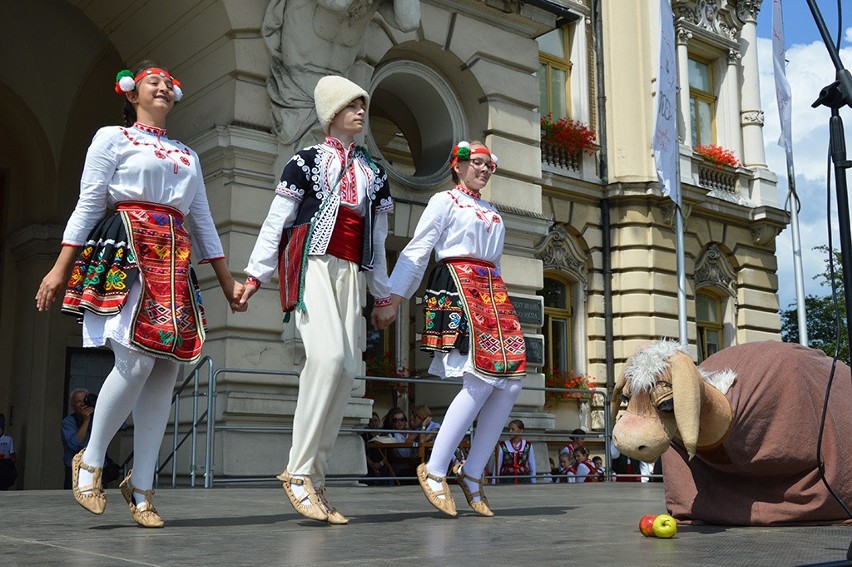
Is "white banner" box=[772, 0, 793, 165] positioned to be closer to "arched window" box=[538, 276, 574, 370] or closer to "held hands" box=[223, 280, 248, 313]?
"arched window" box=[538, 276, 574, 370]

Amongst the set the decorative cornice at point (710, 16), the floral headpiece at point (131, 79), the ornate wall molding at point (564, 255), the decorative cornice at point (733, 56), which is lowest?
the floral headpiece at point (131, 79)

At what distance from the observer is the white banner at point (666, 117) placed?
54.5ft

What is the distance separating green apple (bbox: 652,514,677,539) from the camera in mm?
4082

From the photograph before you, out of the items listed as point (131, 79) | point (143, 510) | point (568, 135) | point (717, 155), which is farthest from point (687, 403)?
point (717, 155)

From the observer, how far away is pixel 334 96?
5.33 metres

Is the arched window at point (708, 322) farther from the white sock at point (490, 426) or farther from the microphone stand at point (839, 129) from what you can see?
the microphone stand at point (839, 129)

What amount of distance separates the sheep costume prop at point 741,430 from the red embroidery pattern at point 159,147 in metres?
2.16

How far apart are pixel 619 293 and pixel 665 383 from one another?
1645cm

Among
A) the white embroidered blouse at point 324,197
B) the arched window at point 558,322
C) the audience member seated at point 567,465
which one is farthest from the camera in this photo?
the arched window at point 558,322

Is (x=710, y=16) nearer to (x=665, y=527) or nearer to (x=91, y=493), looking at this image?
(x=665, y=527)

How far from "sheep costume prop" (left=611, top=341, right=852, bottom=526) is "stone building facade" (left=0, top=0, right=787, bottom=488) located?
20.6 feet

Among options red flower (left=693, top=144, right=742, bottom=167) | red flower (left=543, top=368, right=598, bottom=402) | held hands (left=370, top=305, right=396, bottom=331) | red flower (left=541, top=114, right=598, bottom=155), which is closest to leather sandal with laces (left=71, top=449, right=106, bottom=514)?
held hands (left=370, top=305, right=396, bottom=331)

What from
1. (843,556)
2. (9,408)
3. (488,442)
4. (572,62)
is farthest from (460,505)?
(572,62)

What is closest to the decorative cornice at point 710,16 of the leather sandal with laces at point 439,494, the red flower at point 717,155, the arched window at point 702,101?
the arched window at point 702,101
